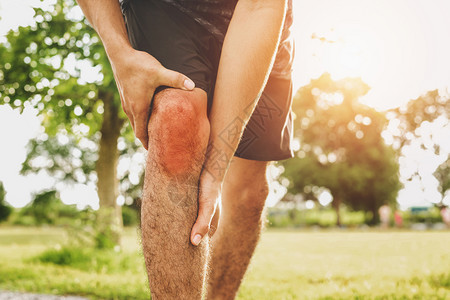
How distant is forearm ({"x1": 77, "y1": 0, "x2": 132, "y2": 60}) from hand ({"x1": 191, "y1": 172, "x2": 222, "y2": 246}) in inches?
15.7

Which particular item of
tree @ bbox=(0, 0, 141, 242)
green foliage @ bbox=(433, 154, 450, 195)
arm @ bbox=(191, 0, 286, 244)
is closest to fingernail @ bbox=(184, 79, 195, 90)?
arm @ bbox=(191, 0, 286, 244)

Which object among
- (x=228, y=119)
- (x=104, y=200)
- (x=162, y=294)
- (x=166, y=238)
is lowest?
(x=104, y=200)

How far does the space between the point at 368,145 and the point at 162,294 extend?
33408mm

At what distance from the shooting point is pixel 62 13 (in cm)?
652

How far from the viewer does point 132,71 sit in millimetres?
1079

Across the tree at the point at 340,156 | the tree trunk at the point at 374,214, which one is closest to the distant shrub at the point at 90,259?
the tree at the point at 340,156

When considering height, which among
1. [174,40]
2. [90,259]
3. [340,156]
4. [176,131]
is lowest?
[90,259]

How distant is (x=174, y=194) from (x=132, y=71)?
33cm

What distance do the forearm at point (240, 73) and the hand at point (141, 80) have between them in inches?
4.4

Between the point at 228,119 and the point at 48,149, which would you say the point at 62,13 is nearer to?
the point at 228,119

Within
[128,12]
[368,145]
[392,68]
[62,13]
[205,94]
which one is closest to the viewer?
[205,94]

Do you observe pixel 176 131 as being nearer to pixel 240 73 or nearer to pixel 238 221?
pixel 240 73

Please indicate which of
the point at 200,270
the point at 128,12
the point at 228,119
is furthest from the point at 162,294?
the point at 128,12

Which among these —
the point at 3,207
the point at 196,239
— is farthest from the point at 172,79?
the point at 3,207
